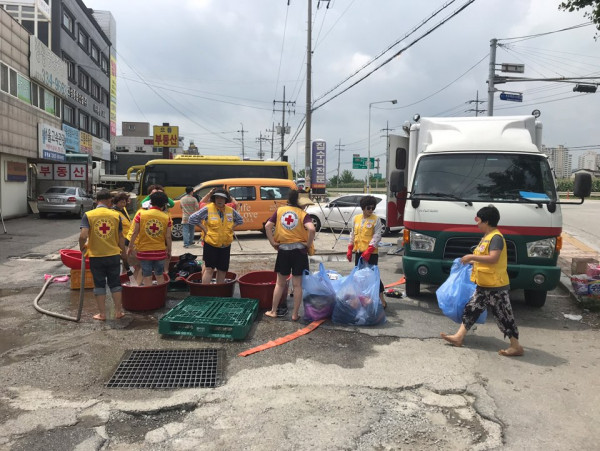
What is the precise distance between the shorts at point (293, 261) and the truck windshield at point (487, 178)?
214cm

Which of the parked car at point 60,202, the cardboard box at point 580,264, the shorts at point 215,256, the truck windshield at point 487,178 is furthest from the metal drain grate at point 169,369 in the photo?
the parked car at point 60,202

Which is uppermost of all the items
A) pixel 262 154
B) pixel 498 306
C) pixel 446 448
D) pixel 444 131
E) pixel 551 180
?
pixel 262 154

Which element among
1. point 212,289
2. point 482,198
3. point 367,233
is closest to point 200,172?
point 212,289

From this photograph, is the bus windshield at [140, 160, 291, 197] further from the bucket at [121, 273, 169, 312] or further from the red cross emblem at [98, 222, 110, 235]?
the red cross emblem at [98, 222, 110, 235]

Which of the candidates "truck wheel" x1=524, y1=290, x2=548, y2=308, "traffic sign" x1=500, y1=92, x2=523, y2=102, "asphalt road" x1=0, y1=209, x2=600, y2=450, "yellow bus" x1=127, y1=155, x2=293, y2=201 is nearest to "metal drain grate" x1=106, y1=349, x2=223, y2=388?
"asphalt road" x1=0, y1=209, x2=600, y2=450

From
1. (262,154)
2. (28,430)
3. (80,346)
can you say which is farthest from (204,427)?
(262,154)

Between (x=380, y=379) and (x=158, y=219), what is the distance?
363cm

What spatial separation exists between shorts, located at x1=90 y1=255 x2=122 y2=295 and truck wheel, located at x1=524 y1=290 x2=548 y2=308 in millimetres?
5669

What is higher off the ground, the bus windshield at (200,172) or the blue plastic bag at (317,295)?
the bus windshield at (200,172)

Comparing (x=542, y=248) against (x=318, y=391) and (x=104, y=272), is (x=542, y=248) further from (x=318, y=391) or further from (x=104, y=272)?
(x=104, y=272)

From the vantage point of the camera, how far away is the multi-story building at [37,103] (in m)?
18.2

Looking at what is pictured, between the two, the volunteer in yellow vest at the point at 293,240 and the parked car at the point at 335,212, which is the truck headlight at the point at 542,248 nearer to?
the volunteer in yellow vest at the point at 293,240

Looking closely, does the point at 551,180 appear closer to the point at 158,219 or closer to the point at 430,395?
the point at 430,395

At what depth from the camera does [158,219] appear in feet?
20.3
